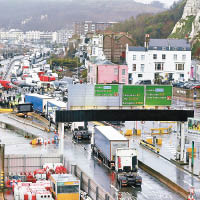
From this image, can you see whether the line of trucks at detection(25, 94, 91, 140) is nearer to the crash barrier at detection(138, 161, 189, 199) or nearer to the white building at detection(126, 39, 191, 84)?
the crash barrier at detection(138, 161, 189, 199)

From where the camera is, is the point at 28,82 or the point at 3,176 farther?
the point at 28,82

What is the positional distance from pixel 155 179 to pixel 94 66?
5112 cm

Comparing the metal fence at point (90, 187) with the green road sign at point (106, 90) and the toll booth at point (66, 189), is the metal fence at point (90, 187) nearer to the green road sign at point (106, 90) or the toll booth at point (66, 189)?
the toll booth at point (66, 189)

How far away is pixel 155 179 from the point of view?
105 ft

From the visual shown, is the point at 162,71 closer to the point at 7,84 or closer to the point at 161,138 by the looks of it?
the point at 7,84

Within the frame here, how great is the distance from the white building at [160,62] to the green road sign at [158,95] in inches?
1842

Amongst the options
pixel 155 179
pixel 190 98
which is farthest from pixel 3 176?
pixel 190 98

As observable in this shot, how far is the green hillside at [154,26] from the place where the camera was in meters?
140

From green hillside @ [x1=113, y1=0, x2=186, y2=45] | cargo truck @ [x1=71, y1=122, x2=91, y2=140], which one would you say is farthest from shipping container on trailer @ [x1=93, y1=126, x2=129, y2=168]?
green hillside @ [x1=113, y1=0, x2=186, y2=45]

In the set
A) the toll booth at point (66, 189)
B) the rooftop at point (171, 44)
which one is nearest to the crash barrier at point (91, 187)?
the toll booth at point (66, 189)

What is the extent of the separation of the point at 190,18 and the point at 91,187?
342 feet

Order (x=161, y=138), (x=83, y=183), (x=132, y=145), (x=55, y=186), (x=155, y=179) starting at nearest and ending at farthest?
(x=55, y=186)
(x=83, y=183)
(x=155, y=179)
(x=132, y=145)
(x=161, y=138)

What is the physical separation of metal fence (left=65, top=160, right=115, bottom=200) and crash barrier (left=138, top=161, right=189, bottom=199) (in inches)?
122

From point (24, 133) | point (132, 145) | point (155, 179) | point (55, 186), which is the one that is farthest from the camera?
point (24, 133)
